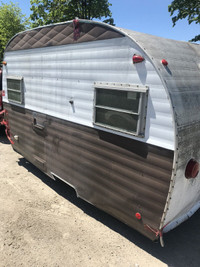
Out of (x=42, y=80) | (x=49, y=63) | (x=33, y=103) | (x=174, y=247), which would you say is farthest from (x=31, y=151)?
(x=174, y=247)

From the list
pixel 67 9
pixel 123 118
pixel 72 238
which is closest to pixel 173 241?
pixel 72 238

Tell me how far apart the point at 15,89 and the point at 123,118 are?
417 cm

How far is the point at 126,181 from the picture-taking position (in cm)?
361

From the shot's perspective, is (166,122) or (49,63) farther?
(49,63)

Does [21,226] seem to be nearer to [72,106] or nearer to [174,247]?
[72,106]

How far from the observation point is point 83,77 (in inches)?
160

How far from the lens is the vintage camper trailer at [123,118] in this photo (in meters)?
3.00

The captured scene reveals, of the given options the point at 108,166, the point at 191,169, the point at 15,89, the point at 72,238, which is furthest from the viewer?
the point at 15,89

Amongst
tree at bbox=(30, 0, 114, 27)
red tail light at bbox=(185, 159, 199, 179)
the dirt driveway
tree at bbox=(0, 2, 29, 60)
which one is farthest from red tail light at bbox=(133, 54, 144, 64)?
tree at bbox=(0, 2, 29, 60)

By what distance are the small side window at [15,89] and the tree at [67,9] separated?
11.0 meters

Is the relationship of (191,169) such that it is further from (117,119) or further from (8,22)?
(8,22)

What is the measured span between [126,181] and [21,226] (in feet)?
7.78

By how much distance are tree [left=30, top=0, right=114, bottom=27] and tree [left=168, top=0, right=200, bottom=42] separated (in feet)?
17.5

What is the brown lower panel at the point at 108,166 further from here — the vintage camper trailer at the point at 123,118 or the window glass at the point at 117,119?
the window glass at the point at 117,119
